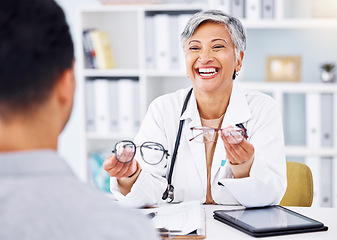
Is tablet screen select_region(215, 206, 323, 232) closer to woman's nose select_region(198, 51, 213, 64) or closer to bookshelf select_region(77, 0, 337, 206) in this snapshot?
woman's nose select_region(198, 51, 213, 64)

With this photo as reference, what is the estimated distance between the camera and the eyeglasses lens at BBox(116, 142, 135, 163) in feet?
4.79

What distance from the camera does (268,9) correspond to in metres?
2.88

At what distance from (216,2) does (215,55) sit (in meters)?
1.13

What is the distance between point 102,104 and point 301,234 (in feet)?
6.93

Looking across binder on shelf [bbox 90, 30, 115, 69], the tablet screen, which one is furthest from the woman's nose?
binder on shelf [bbox 90, 30, 115, 69]

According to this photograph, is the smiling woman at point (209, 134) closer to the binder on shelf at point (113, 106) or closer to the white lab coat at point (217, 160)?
the white lab coat at point (217, 160)

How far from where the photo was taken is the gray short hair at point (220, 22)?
183 centimetres

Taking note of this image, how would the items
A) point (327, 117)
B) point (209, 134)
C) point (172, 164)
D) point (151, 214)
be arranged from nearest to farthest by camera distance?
point (151, 214)
point (209, 134)
point (172, 164)
point (327, 117)

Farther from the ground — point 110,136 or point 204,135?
point 204,135

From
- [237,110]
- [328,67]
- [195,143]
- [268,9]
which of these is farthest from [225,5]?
[195,143]

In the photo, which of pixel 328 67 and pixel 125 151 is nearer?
pixel 125 151

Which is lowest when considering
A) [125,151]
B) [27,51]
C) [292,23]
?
[125,151]

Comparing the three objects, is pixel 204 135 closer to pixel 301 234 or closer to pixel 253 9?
pixel 301 234

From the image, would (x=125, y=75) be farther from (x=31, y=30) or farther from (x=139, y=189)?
(x=31, y=30)
